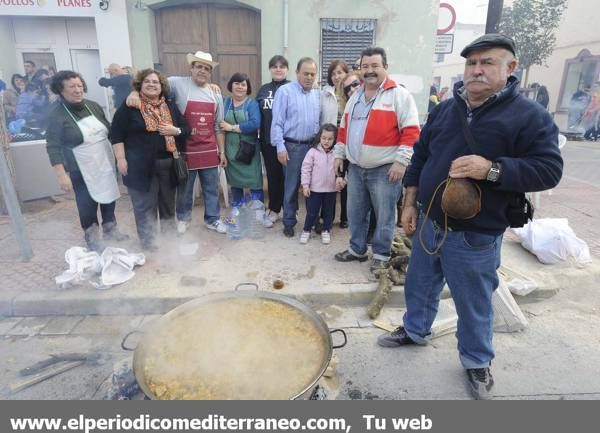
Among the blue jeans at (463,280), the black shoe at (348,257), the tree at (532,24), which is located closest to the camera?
the blue jeans at (463,280)

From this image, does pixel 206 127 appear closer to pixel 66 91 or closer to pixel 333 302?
pixel 66 91

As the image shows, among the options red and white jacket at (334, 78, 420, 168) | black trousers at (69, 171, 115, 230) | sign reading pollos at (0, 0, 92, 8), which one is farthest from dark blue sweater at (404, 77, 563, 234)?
sign reading pollos at (0, 0, 92, 8)

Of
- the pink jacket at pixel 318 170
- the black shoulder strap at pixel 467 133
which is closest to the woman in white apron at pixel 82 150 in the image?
the pink jacket at pixel 318 170

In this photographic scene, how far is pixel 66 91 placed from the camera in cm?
382

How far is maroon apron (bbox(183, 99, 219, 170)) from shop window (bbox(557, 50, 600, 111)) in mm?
19752

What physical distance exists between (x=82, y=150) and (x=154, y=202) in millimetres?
915

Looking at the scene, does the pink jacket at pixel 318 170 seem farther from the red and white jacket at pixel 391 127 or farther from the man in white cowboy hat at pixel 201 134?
the man in white cowboy hat at pixel 201 134

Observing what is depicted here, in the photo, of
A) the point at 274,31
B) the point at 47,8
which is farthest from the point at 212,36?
the point at 47,8

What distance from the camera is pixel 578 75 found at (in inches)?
736

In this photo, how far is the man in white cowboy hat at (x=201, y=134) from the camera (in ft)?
14.8

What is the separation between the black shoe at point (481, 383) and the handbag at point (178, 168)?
3.48m

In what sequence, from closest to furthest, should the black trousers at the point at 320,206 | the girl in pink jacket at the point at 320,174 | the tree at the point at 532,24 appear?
the girl in pink jacket at the point at 320,174
the black trousers at the point at 320,206
the tree at the point at 532,24

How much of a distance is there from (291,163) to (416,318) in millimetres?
2582
